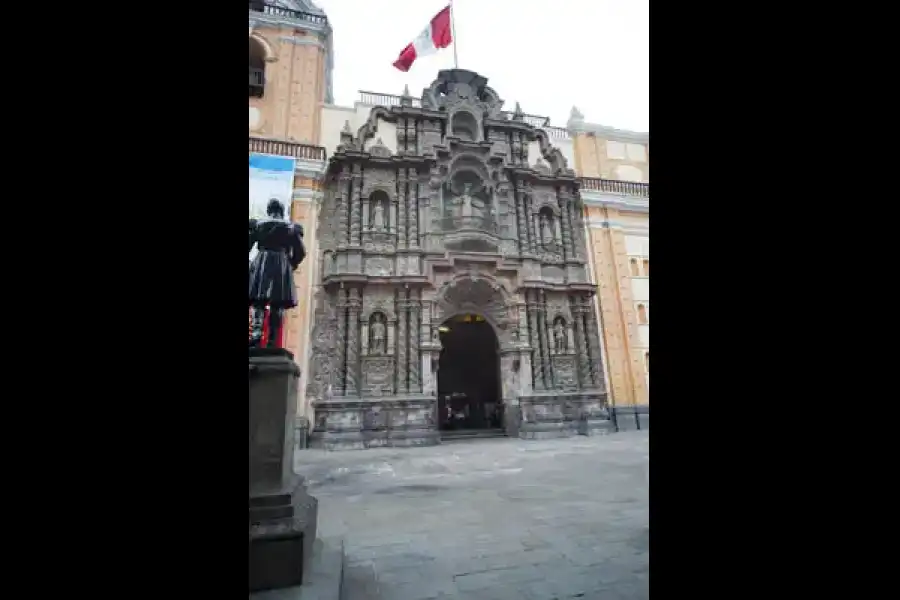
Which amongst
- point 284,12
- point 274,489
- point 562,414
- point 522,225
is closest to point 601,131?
point 522,225

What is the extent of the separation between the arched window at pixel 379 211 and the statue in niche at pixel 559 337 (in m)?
6.47

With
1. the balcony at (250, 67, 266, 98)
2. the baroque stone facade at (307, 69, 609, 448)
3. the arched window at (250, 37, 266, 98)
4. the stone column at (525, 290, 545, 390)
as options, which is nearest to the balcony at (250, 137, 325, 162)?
the baroque stone facade at (307, 69, 609, 448)

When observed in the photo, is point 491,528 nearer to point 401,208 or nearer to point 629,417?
point 401,208

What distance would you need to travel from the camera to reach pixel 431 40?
1528cm

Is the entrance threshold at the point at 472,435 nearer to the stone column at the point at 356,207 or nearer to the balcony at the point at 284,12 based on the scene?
the stone column at the point at 356,207

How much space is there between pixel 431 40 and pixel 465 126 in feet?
10.2

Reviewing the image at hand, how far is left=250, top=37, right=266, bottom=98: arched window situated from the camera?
14461 mm

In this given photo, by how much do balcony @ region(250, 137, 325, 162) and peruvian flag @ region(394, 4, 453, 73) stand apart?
14.5ft

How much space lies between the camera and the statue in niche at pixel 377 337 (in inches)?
498

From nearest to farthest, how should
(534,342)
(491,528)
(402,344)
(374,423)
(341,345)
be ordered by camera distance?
(491,528), (374,423), (341,345), (402,344), (534,342)

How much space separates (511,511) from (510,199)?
12.2 m
